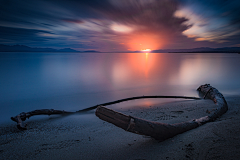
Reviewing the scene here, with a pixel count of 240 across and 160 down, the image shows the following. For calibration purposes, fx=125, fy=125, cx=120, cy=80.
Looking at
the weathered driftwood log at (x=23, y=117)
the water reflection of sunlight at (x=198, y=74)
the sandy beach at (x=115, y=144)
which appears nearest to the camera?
the sandy beach at (x=115, y=144)

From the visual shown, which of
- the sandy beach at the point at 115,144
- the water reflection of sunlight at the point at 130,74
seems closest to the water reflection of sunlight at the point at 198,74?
the water reflection of sunlight at the point at 130,74

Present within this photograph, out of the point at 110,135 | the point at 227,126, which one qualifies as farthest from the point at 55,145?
the point at 227,126

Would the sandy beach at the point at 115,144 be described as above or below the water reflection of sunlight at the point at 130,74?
below

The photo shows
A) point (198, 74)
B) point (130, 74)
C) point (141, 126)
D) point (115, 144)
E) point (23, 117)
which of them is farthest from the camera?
point (130, 74)

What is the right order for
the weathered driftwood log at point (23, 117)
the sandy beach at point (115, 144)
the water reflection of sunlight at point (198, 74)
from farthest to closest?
the water reflection of sunlight at point (198, 74)
the weathered driftwood log at point (23, 117)
the sandy beach at point (115, 144)

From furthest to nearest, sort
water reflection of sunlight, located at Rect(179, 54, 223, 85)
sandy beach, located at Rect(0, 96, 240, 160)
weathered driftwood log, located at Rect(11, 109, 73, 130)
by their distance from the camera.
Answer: water reflection of sunlight, located at Rect(179, 54, 223, 85), weathered driftwood log, located at Rect(11, 109, 73, 130), sandy beach, located at Rect(0, 96, 240, 160)

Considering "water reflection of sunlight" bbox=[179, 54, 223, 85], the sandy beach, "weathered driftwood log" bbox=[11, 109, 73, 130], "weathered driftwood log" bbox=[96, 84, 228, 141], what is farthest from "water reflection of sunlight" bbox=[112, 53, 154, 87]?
"weathered driftwood log" bbox=[96, 84, 228, 141]

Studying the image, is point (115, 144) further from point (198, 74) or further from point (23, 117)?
point (198, 74)

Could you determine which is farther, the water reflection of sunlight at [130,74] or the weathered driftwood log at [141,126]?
the water reflection of sunlight at [130,74]

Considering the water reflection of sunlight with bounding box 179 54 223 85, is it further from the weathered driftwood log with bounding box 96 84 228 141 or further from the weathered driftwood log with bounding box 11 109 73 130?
the weathered driftwood log with bounding box 11 109 73 130

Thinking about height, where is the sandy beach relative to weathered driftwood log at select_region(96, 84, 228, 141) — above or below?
below

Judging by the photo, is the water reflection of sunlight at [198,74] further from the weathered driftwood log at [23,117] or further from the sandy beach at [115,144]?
the weathered driftwood log at [23,117]

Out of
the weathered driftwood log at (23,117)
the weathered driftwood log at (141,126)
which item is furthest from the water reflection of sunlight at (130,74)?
the weathered driftwood log at (141,126)

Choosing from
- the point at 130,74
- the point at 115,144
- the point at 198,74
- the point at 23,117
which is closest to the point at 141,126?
the point at 115,144
